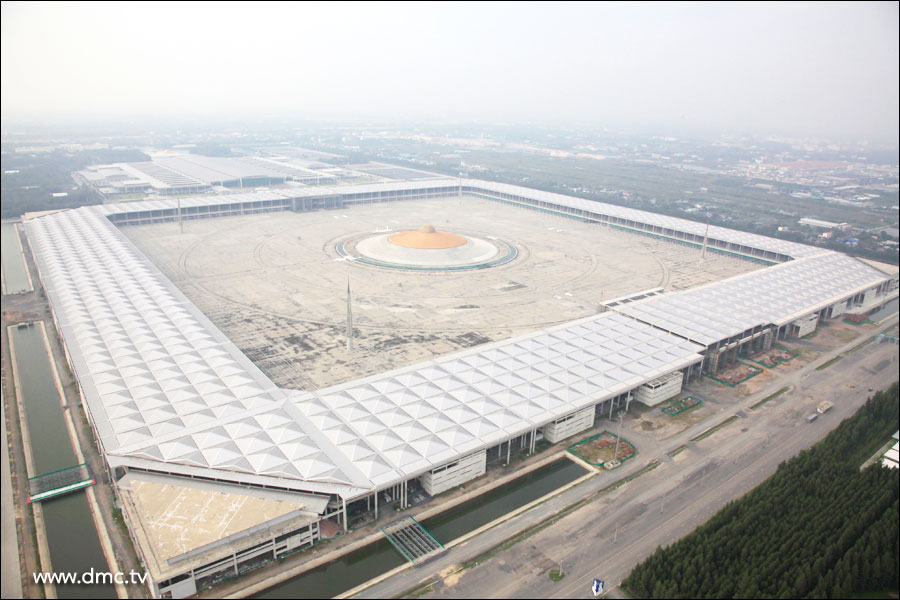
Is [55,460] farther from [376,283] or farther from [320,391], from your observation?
[376,283]

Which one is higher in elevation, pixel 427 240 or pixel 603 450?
pixel 427 240

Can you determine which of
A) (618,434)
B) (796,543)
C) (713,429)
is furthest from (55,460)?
(713,429)

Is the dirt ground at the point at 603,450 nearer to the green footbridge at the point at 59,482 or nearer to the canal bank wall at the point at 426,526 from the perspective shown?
the canal bank wall at the point at 426,526

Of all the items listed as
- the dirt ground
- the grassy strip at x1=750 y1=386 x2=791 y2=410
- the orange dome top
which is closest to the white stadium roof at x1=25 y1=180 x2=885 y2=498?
the dirt ground

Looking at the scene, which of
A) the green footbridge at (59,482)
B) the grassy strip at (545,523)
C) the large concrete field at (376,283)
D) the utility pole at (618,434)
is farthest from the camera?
the large concrete field at (376,283)

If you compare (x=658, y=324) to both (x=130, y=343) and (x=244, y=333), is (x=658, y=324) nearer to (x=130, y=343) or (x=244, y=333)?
(x=244, y=333)

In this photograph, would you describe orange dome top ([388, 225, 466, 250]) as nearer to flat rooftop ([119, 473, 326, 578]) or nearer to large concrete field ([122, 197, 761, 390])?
large concrete field ([122, 197, 761, 390])

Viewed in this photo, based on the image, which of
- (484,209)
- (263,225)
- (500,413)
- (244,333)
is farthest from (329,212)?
(500,413)

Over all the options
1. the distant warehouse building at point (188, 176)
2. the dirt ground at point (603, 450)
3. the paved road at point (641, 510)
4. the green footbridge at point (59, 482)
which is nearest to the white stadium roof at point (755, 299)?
the paved road at point (641, 510)
